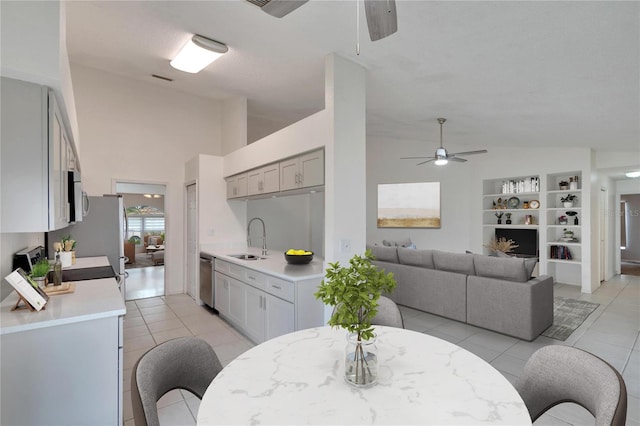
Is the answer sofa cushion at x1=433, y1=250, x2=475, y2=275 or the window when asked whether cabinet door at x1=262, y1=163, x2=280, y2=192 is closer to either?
sofa cushion at x1=433, y1=250, x2=475, y2=275

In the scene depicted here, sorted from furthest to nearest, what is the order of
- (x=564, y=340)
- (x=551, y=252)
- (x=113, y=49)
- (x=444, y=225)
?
(x=444, y=225) < (x=551, y=252) < (x=113, y=49) < (x=564, y=340)

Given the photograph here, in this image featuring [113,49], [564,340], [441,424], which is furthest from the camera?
[113,49]

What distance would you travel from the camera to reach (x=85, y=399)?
1.70 m

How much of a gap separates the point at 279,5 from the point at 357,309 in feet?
5.06

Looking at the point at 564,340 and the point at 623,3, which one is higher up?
the point at 623,3

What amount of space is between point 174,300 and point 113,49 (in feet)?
12.3

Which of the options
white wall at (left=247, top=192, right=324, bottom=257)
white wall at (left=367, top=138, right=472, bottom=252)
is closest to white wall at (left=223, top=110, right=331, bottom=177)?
white wall at (left=247, top=192, right=324, bottom=257)

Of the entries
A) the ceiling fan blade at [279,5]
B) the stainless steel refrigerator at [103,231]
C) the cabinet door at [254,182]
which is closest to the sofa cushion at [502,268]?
the cabinet door at [254,182]

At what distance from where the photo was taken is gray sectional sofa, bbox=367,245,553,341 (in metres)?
3.40

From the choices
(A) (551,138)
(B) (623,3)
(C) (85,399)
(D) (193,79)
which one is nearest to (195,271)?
(D) (193,79)

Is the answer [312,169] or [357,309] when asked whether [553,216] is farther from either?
[357,309]

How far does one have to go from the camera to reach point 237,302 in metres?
3.67

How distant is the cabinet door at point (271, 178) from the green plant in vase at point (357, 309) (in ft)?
8.93

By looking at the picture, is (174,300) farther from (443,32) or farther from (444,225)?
(444,225)
